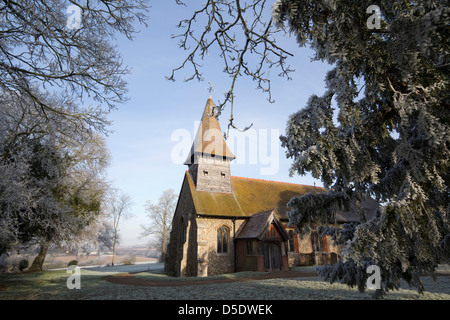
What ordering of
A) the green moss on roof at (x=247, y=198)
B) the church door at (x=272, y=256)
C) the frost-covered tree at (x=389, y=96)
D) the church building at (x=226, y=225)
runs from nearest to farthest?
the frost-covered tree at (x=389, y=96)
the church door at (x=272, y=256)
the church building at (x=226, y=225)
the green moss on roof at (x=247, y=198)

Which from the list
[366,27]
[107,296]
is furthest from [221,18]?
[107,296]

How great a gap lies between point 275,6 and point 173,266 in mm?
20844

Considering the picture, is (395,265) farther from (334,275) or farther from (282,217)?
(282,217)

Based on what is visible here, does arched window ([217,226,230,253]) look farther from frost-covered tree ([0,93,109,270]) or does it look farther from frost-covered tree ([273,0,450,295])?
frost-covered tree ([273,0,450,295])

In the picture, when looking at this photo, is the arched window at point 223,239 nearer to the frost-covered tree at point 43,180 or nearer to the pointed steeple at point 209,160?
the pointed steeple at point 209,160

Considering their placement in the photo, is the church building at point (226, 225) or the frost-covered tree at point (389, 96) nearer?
the frost-covered tree at point (389, 96)

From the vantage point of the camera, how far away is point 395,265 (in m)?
4.22

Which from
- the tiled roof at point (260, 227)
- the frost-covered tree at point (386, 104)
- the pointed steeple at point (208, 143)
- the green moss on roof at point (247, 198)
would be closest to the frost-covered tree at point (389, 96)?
the frost-covered tree at point (386, 104)

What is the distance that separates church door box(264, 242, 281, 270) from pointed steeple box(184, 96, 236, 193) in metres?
6.34

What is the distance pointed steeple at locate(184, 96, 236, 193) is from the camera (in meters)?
21.5

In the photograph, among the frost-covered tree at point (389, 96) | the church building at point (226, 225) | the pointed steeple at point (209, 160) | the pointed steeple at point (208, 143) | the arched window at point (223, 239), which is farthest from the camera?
the pointed steeple at point (208, 143)

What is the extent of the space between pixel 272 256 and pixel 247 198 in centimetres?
602

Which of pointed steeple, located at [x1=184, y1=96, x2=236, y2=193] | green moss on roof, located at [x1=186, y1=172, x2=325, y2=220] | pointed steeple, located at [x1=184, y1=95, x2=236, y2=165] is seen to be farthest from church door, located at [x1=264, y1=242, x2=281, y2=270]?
pointed steeple, located at [x1=184, y1=95, x2=236, y2=165]

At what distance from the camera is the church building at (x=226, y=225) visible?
17781 mm
